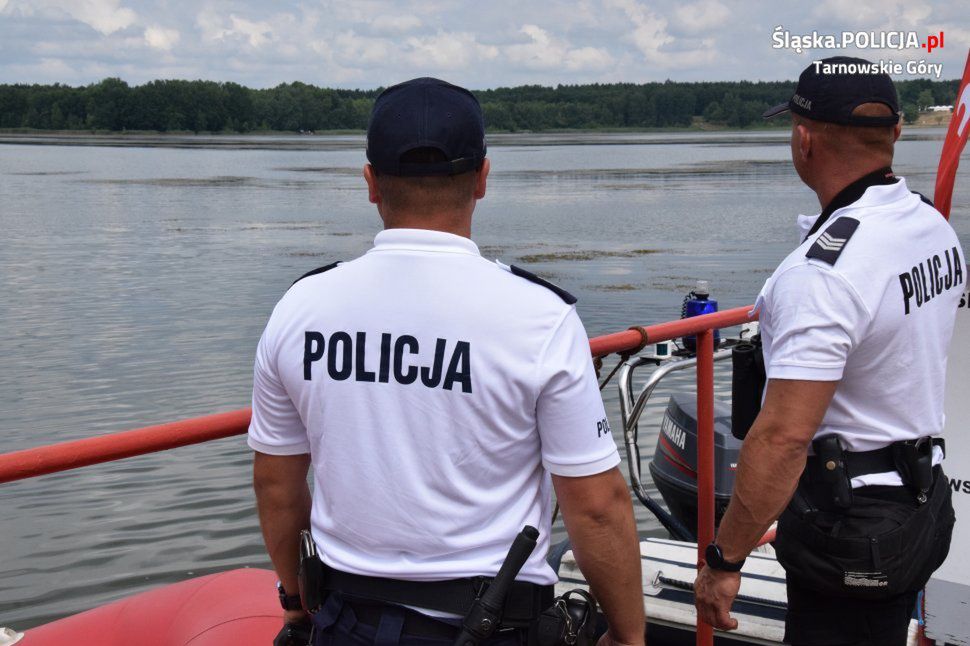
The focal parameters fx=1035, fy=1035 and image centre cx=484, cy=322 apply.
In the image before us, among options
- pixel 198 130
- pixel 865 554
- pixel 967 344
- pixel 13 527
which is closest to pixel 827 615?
pixel 865 554

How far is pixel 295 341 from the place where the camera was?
166cm

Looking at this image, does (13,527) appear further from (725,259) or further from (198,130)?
(198,130)

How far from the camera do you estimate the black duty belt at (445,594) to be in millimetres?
1651

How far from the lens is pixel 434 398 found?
159cm

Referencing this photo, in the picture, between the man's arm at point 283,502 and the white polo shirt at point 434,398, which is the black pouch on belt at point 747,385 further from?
the man's arm at point 283,502

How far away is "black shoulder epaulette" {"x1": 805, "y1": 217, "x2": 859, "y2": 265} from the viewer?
206 centimetres

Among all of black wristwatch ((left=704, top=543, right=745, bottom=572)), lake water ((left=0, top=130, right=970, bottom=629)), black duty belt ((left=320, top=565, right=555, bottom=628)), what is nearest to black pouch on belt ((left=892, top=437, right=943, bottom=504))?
black wristwatch ((left=704, top=543, right=745, bottom=572))

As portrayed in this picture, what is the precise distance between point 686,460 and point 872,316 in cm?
189

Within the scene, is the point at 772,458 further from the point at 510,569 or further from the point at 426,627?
the point at 426,627

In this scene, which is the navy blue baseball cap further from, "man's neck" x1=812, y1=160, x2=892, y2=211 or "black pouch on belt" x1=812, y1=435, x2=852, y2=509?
"black pouch on belt" x1=812, y1=435, x2=852, y2=509

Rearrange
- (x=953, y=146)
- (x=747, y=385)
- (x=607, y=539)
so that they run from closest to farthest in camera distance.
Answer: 1. (x=607, y=539)
2. (x=747, y=385)
3. (x=953, y=146)

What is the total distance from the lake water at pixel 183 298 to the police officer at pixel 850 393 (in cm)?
485

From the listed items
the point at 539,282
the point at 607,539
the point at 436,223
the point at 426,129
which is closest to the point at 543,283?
the point at 539,282

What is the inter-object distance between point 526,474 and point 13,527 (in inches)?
258
